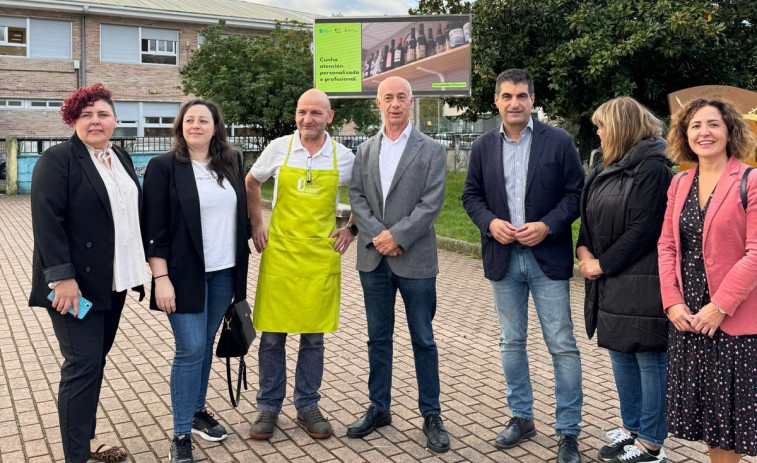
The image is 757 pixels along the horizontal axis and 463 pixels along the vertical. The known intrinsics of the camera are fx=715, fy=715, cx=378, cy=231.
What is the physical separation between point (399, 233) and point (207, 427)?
1.67 metres

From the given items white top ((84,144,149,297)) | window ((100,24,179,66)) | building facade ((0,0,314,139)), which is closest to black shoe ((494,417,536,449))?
white top ((84,144,149,297))

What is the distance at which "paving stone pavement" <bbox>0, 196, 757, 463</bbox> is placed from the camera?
4.18 meters

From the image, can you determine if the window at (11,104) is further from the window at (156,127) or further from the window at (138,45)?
the window at (156,127)

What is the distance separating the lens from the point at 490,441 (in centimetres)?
435

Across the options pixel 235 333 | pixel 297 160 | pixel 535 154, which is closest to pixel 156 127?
pixel 297 160

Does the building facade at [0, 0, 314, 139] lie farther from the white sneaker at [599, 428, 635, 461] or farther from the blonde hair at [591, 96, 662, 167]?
the white sneaker at [599, 428, 635, 461]

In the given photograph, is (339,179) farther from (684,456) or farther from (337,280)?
(684,456)

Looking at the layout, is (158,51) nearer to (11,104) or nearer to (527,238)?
(11,104)

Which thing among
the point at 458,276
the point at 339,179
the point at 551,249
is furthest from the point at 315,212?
the point at 458,276

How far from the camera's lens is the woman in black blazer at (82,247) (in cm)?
357

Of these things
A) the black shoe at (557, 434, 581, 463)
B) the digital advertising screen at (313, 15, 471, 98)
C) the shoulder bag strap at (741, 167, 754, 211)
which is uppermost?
the digital advertising screen at (313, 15, 471, 98)

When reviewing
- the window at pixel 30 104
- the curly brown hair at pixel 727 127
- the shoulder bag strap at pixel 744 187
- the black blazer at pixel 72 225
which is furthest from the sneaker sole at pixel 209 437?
the window at pixel 30 104

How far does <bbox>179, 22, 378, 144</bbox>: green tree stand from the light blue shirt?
1871cm

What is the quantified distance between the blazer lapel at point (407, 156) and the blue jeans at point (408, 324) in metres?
0.49
